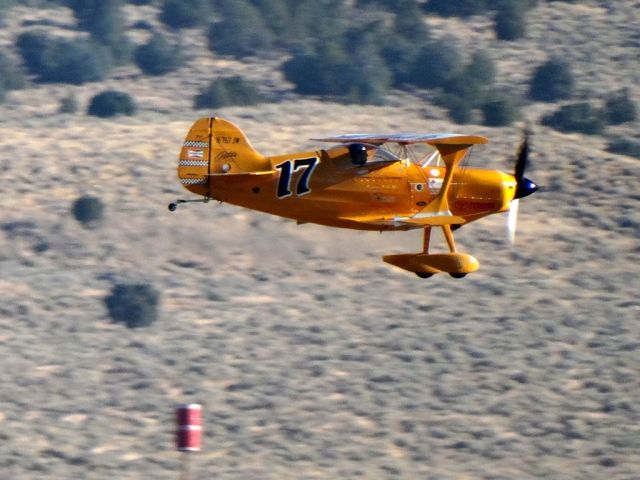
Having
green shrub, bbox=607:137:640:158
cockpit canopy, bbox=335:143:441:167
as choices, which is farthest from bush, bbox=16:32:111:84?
cockpit canopy, bbox=335:143:441:167

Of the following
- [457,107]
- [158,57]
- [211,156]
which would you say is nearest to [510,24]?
[457,107]

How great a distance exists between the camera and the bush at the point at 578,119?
170ft

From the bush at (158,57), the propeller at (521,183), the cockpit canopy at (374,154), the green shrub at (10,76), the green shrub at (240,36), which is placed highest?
the green shrub at (240,36)

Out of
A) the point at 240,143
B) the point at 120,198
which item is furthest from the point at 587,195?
the point at 240,143

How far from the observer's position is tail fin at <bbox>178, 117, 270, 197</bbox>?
25297 millimetres

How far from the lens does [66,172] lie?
48375 millimetres

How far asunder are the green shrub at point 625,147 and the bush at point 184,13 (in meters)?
25.1

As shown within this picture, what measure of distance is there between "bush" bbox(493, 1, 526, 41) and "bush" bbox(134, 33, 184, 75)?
583 inches

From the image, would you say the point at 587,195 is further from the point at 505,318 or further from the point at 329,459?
the point at 329,459

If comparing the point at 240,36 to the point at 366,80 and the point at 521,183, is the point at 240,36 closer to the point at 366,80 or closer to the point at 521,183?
the point at 366,80

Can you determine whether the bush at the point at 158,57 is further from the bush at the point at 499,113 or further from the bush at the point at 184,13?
the bush at the point at 499,113

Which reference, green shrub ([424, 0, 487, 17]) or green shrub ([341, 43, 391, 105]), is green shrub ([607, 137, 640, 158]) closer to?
green shrub ([341, 43, 391, 105])

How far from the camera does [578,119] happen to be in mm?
52125

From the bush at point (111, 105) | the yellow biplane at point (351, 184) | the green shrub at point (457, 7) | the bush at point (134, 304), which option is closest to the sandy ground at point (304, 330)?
the bush at point (134, 304)
